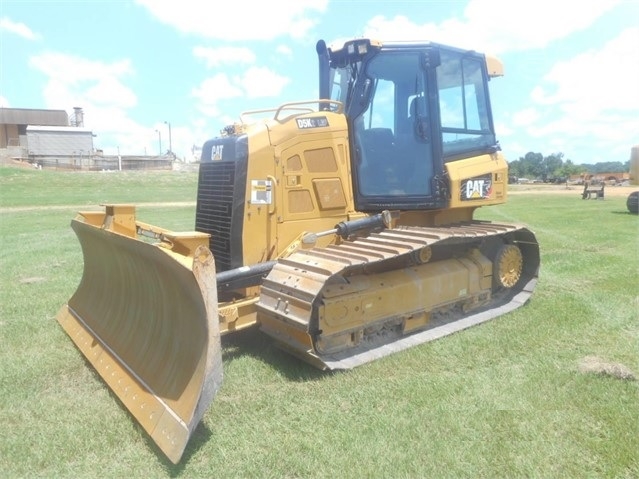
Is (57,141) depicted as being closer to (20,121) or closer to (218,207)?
(20,121)

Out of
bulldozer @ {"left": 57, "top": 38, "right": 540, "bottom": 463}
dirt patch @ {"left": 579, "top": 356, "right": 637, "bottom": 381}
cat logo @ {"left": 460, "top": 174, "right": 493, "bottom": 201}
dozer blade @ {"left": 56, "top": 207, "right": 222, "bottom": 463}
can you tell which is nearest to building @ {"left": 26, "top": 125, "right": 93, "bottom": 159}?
Result: dozer blade @ {"left": 56, "top": 207, "right": 222, "bottom": 463}

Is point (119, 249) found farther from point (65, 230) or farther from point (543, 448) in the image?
point (65, 230)

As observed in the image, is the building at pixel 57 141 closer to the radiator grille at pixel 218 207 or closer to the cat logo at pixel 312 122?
the radiator grille at pixel 218 207

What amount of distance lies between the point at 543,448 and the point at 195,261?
2512 millimetres

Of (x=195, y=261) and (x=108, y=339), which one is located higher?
(x=195, y=261)

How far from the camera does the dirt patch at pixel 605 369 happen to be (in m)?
4.30

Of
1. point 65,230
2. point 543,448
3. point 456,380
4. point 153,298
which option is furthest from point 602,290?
point 65,230

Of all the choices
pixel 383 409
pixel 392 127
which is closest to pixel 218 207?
pixel 392 127

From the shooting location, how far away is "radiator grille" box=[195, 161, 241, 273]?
5.15 metres

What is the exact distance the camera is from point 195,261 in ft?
11.1

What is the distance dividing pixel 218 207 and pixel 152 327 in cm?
145

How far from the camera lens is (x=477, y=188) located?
621 cm

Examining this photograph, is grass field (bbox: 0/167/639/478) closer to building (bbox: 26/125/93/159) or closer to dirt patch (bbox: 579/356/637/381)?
dirt patch (bbox: 579/356/637/381)

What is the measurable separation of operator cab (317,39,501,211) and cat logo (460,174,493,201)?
0.29 metres
